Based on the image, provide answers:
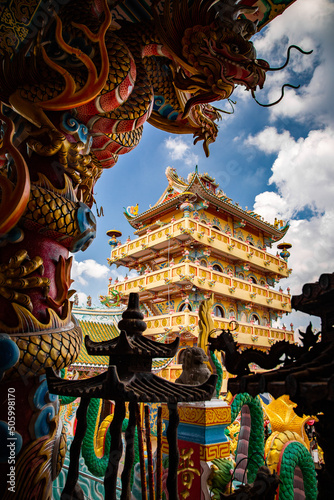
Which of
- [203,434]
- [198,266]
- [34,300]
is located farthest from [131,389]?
[198,266]

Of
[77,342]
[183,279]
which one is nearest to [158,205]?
[183,279]

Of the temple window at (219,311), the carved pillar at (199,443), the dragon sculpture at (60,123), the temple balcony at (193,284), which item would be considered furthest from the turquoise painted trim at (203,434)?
the temple window at (219,311)

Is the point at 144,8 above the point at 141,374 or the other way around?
above

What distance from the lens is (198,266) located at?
44.8 feet

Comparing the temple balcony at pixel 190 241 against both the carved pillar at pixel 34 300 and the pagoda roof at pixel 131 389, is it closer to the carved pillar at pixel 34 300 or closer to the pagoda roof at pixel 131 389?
the carved pillar at pixel 34 300

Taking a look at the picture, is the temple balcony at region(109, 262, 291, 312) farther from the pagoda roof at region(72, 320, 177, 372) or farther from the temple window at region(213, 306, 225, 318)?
the pagoda roof at region(72, 320, 177, 372)

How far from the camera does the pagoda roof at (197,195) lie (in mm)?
15234

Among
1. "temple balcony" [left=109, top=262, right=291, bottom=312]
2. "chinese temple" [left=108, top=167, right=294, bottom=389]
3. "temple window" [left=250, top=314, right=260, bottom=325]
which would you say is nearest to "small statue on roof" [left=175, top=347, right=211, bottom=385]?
"chinese temple" [left=108, top=167, right=294, bottom=389]

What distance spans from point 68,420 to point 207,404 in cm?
601

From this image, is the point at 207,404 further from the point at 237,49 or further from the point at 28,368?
the point at 237,49

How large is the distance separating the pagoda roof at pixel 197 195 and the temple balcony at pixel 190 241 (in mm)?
1581

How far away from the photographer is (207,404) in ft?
11.6

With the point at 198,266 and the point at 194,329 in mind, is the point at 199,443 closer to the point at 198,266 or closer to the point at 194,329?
the point at 194,329

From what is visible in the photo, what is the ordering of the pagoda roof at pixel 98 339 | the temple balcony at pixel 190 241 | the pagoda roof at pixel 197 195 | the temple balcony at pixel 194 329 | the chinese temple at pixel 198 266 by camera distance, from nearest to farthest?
the pagoda roof at pixel 98 339 < the temple balcony at pixel 194 329 < the chinese temple at pixel 198 266 < the temple balcony at pixel 190 241 < the pagoda roof at pixel 197 195
